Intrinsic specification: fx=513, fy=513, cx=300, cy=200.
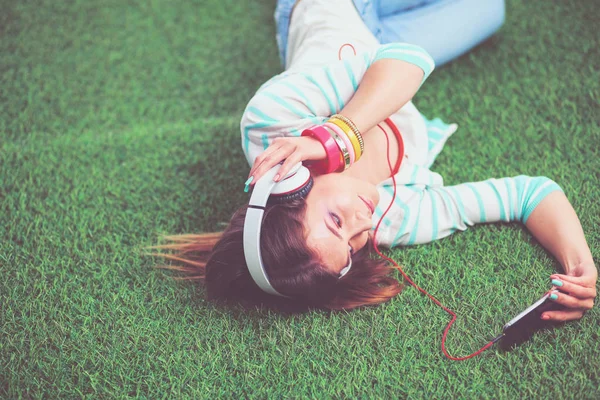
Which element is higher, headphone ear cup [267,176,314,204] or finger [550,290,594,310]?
headphone ear cup [267,176,314,204]

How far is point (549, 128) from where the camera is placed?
69.1 inches

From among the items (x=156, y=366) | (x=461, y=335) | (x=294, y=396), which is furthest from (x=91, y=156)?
(x=461, y=335)

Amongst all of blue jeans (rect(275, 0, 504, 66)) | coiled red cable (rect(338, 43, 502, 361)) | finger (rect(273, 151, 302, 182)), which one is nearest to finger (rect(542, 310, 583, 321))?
coiled red cable (rect(338, 43, 502, 361))

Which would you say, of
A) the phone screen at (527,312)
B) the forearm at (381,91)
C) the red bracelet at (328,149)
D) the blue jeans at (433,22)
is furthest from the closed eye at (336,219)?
the blue jeans at (433,22)

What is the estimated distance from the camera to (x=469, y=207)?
149 cm

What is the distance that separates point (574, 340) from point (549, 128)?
81 centimetres

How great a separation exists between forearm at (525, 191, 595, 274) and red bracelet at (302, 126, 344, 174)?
1.99 ft

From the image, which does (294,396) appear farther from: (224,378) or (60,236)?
(60,236)

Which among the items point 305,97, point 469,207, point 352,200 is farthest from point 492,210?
point 305,97

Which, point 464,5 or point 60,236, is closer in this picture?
point 60,236

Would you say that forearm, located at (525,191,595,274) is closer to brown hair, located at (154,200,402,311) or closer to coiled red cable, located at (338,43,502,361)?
coiled red cable, located at (338,43,502,361)

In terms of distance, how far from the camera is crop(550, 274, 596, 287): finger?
125cm

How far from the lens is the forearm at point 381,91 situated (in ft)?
4.37

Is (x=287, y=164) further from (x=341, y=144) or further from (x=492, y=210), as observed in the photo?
(x=492, y=210)
